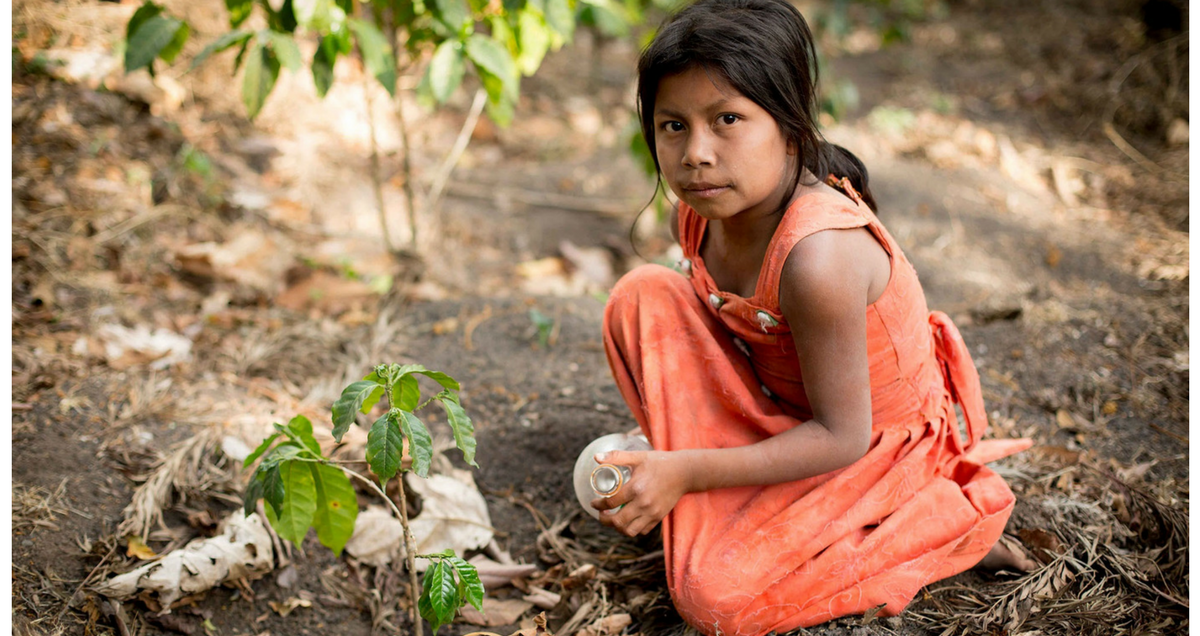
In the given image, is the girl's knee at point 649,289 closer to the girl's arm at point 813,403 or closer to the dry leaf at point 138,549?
the girl's arm at point 813,403

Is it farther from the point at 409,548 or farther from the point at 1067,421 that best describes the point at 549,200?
the point at 409,548

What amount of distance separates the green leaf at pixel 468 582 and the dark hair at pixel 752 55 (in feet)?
2.49

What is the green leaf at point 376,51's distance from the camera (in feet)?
6.47

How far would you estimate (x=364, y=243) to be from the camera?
2.97m

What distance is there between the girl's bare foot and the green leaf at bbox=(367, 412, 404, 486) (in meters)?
1.17

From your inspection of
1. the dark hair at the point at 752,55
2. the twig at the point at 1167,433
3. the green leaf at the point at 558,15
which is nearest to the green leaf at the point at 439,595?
the dark hair at the point at 752,55

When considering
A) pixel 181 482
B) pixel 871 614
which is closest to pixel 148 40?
pixel 181 482

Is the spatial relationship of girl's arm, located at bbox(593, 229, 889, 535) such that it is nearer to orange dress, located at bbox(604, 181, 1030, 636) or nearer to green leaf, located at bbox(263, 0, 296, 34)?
orange dress, located at bbox(604, 181, 1030, 636)

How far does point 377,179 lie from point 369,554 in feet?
4.06

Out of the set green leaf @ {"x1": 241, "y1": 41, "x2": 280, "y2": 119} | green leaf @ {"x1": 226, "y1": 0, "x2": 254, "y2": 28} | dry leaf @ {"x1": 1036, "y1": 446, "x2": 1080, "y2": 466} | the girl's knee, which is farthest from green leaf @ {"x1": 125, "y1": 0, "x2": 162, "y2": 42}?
dry leaf @ {"x1": 1036, "y1": 446, "x2": 1080, "y2": 466}

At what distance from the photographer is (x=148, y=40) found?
187 centimetres

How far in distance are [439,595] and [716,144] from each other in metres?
0.83

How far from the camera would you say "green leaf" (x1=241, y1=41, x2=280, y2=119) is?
1891mm

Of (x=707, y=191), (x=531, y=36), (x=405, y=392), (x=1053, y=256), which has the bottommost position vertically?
(x=1053, y=256)
